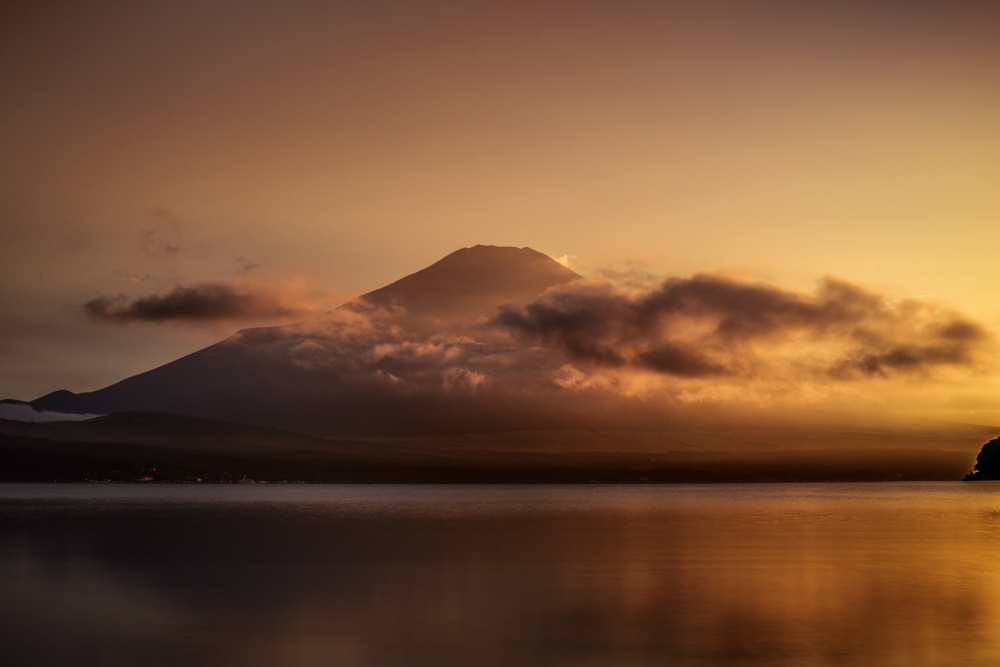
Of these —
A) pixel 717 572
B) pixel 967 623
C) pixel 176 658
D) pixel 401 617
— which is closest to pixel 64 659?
pixel 176 658

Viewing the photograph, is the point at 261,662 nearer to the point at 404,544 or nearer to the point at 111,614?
the point at 111,614

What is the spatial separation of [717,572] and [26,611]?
30.0m

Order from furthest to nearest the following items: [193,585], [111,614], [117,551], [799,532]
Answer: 1. [799,532]
2. [117,551]
3. [193,585]
4. [111,614]

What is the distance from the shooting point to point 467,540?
6694 centimetres

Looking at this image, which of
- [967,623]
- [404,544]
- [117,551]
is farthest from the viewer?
[404,544]

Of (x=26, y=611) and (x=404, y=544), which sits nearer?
(x=26, y=611)

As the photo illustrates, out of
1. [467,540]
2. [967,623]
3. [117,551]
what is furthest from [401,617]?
[467,540]

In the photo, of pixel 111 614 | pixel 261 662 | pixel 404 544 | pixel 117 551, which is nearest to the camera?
pixel 261 662

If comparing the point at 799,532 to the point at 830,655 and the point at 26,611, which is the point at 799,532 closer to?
the point at 830,655

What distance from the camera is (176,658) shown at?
23781 millimetres

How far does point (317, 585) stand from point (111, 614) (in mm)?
10029

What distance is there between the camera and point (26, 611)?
103 feet

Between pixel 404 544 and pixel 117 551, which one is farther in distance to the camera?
pixel 404 544

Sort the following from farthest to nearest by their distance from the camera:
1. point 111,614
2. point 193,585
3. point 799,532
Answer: point 799,532 → point 193,585 → point 111,614
